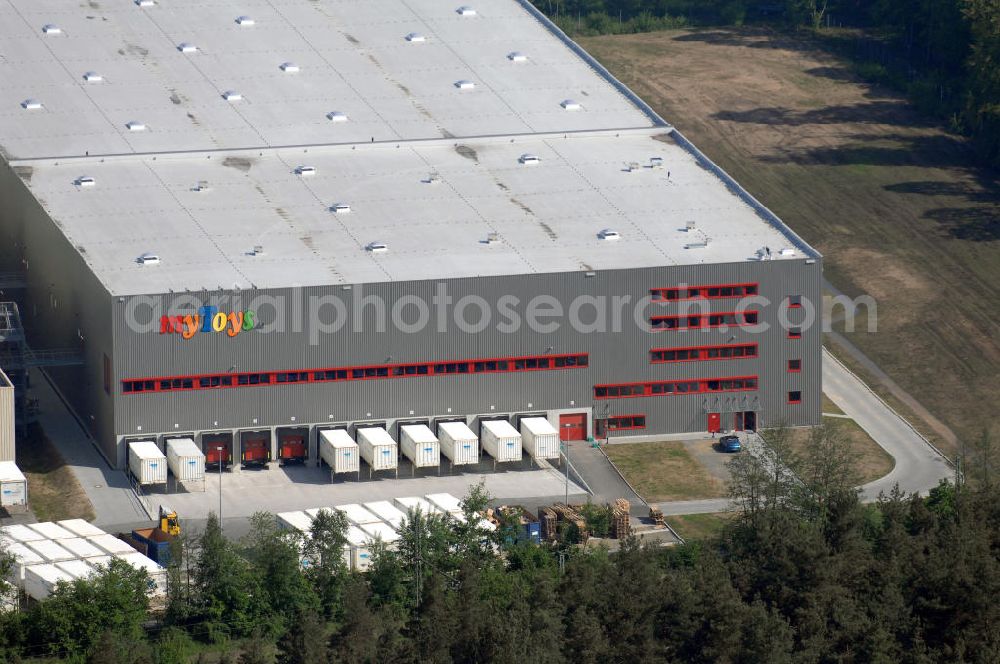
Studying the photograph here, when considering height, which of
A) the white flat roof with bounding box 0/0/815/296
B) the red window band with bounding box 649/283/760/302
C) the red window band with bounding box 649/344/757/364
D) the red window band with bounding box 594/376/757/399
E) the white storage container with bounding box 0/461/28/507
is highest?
the white flat roof with bounding box 0/0/815/296

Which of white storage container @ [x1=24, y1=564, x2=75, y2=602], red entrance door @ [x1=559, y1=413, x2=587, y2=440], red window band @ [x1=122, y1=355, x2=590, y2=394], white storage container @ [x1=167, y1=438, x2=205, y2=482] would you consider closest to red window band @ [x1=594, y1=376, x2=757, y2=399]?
red entrance door @ [x1=559, y1=413, x2=587, y2=440]

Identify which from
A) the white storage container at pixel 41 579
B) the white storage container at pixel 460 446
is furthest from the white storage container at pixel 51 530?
the white storage container at pixel 460 446

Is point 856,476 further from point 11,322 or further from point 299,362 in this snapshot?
point 11,322

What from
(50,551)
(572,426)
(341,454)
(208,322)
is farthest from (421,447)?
(50,551)

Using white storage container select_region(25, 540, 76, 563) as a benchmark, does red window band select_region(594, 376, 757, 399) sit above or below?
above

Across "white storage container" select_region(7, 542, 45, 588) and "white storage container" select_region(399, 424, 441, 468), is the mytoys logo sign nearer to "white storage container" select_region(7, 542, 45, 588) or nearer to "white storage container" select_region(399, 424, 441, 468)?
"white storage container" select_region(399, 424, 441, 468)

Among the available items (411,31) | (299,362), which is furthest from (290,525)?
(411,31)

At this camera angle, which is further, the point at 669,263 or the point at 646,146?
the point at 646,146

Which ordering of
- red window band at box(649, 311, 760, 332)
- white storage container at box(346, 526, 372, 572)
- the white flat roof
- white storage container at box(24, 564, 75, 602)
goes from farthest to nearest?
the white flat roof → red window band at box(649, 311, 760, 332) → white storage container at box(346, 526, 372, 572) → white storage container at box(24, 564, 75, 602)
